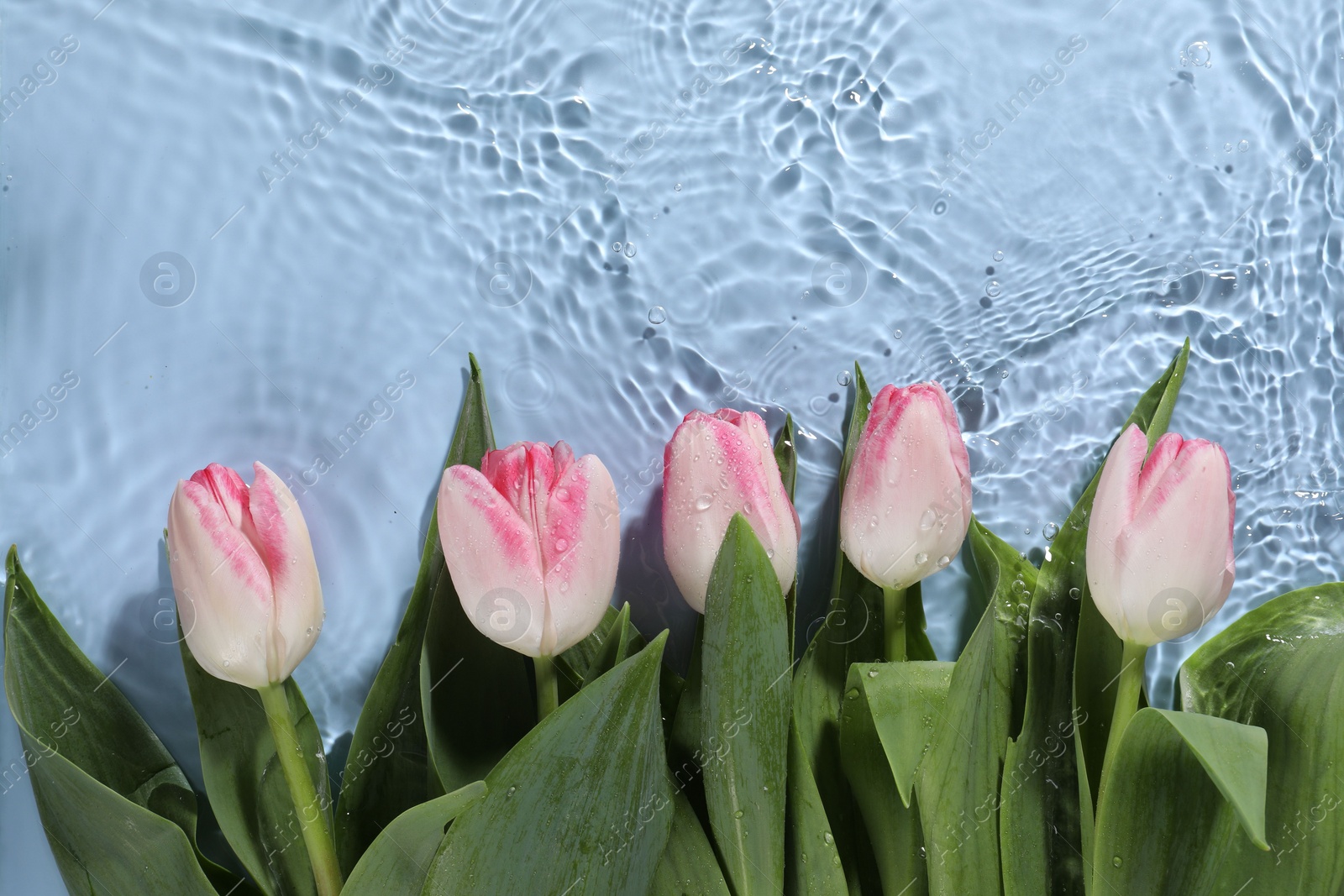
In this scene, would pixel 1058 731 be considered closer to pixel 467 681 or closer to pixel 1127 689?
pixel 1127 689

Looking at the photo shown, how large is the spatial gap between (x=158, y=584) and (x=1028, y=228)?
576 mm

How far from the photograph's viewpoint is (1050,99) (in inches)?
23.4

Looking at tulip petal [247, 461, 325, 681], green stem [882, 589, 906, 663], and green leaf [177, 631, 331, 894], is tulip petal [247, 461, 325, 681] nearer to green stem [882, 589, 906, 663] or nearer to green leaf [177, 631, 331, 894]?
green leaf [177, 631, 331, 894]

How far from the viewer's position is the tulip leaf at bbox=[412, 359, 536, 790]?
49cm

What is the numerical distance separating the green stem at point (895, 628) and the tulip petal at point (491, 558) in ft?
0.65

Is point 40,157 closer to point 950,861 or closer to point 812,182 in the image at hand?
point 812,182

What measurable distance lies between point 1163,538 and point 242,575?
441mm

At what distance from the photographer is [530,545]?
1.42 ft

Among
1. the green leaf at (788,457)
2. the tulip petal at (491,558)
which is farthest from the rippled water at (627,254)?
the tulip petal at (491,558)

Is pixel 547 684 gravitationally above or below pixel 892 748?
above

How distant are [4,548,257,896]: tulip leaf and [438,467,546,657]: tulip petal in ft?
0.60

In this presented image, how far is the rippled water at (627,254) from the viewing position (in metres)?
0.53

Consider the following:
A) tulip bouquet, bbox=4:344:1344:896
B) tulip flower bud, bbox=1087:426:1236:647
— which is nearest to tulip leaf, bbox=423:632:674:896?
tulip bouquet, bbox=4:344:1344:896

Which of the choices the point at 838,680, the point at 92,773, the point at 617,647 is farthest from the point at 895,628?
the point at 92,773
